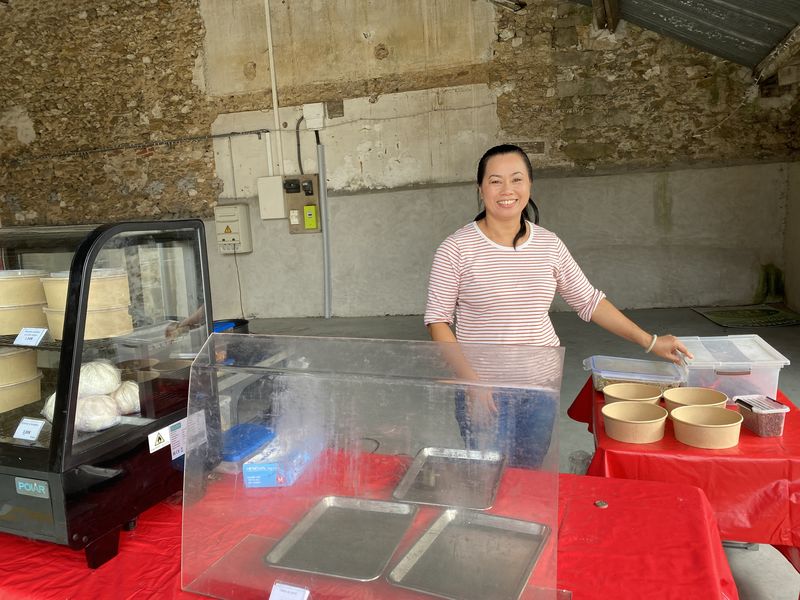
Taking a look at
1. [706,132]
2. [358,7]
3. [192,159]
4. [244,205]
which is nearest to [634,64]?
[706,132]

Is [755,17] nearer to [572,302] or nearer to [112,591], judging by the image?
[572,302]

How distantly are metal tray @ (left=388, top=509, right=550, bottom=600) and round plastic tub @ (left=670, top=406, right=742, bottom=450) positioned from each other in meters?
0.74

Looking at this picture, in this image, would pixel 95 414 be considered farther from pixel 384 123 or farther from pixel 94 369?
pixel 384 123

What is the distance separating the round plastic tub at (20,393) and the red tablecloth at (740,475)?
1500 millimetres

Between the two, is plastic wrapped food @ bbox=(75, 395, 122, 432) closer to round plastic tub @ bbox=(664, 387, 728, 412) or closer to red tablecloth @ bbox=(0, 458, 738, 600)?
red tablecloth @ bbox=(0, 458, 738, 600)

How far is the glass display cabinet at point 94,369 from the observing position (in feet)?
3.57

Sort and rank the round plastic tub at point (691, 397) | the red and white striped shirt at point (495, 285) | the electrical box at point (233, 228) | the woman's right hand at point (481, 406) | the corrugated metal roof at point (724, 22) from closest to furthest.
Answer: the woman's right hand at point (481, 406) < the round plastic tub at point (691, 397) < the red and white striped shirt at point (495, 285) < the corrugated metal roof at point (724, 22) < the electrical box at point (233, 228)

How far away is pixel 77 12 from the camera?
6855 millimetres

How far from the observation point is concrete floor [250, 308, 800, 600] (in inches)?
76.1

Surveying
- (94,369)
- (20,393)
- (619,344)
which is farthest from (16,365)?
(619,344)

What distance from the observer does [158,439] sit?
1260mm

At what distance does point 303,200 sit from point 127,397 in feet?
18.1

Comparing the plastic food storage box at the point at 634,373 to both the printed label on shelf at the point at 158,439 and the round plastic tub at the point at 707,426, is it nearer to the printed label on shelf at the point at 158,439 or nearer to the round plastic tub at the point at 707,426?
the round plastic tub at the point at 707,426

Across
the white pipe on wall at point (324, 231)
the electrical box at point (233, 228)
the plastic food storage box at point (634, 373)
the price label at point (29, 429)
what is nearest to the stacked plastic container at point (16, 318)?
the price label at point (29, 429)
